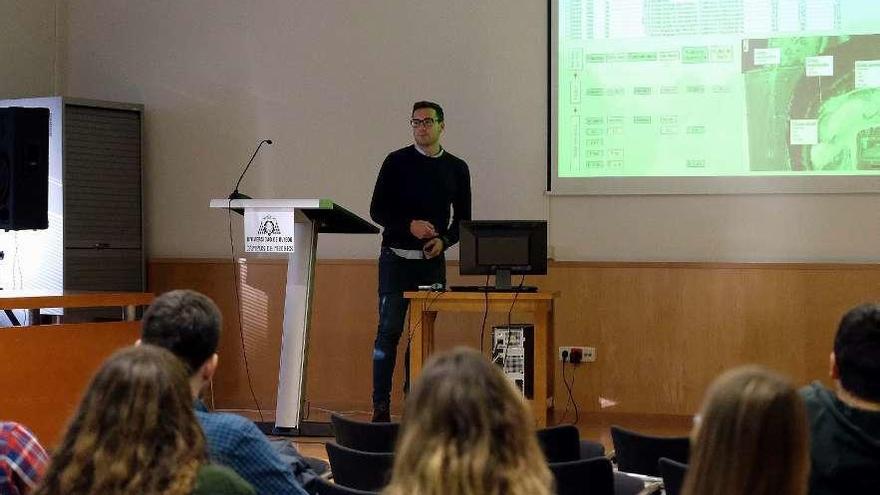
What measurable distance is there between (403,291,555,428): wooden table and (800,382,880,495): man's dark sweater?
308cm

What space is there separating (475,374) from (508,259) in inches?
153

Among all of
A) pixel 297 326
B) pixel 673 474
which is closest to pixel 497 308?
pixel 297 326

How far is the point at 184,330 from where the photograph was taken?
2484 mm

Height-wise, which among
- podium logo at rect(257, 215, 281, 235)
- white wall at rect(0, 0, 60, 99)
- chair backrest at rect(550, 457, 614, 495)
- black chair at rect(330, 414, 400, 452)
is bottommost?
black chair at rect(330, 414, 400, 452)

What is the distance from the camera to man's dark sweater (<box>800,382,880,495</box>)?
90.6 inches

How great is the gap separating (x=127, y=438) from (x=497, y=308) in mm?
3917

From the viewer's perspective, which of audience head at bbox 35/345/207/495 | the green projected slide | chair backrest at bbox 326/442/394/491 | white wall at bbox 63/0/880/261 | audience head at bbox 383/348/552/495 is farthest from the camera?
white wall at bbox 63/0/880/261

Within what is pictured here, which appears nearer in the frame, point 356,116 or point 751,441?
point 751,441

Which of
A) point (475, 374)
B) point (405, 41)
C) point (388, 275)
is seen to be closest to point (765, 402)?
point (475, 374)

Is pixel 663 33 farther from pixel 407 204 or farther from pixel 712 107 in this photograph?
pixel 407 204

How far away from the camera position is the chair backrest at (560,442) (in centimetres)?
329

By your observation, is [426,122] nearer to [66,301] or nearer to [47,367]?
[66,301]

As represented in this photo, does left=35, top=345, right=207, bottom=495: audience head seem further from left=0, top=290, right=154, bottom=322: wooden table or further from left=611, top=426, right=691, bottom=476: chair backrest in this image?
left=0, top=290, right=154, bottom=322: wooden table

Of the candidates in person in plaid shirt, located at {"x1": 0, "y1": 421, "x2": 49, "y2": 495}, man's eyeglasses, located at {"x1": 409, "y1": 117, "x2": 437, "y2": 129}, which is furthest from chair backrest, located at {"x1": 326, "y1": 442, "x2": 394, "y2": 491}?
man's eyeglasses, located at {"x1": 409, "y1": 117, "x2": 437, "y2": 129}
